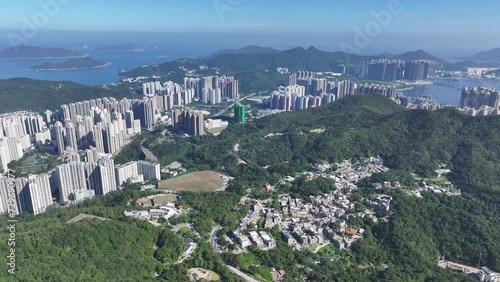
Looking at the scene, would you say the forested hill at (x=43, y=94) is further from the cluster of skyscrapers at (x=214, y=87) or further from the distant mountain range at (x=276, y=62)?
the distant mountain range at (x=276, y=62)

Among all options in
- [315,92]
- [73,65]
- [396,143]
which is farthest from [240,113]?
[73,65]

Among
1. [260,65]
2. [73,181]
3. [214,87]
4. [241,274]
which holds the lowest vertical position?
[241,274]

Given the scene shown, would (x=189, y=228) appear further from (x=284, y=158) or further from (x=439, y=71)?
(x=439, y=71)

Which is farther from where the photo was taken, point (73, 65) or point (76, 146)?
point (73, 65)

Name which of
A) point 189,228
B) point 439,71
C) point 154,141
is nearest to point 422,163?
point 189,228

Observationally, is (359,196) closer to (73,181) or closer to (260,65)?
(73,181)
